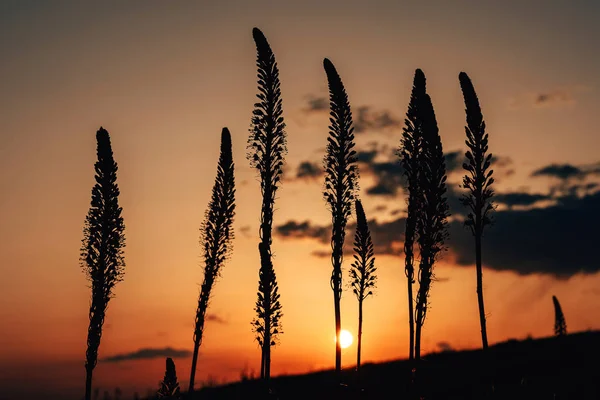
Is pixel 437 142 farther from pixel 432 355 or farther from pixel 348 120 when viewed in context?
pixel 432 355

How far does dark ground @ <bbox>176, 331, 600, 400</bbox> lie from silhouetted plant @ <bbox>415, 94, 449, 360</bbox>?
444 centimetres

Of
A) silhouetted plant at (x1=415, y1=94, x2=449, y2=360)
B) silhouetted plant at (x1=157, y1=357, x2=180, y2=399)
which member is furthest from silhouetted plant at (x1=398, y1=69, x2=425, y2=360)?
silhouetted plant at (x1=157, y1=357, x2=180, y2=399)

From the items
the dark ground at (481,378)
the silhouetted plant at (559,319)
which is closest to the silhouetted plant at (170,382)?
the dark ground at (481,378)

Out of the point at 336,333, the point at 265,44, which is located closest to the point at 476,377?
the point at 336,333

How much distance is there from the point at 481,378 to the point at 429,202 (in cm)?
1082

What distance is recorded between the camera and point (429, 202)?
3872 centimetres

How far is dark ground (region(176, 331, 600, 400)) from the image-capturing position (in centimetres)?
3644

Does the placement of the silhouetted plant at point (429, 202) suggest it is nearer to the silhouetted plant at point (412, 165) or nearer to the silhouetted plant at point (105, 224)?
the silhouetted plant at point (412, 165)

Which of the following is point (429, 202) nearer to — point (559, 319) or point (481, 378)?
point (481, 378)

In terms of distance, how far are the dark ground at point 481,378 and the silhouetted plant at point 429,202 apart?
14.6 feet

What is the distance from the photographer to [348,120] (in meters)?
43.8

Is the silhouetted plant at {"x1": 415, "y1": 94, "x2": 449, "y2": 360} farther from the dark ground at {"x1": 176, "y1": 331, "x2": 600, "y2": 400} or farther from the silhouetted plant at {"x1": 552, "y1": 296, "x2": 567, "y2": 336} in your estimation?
the silhouetted plant at {"x1": 552, "y1": 296, "x2": 567, "y2": 336}

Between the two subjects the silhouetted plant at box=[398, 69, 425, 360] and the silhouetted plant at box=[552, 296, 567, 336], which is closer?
the silhouetted plant at box=[398, 69, 425, 360]

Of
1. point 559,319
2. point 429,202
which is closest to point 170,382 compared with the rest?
point 429,202
